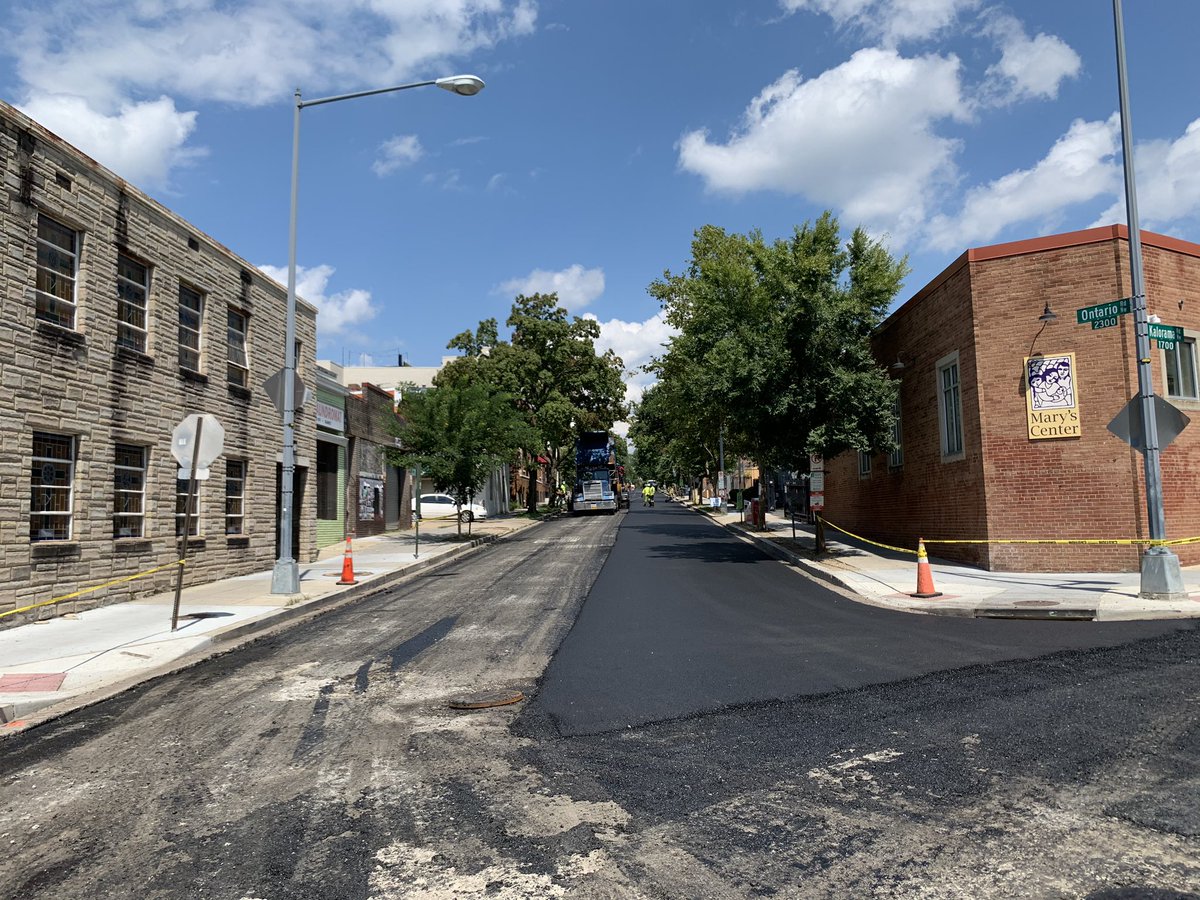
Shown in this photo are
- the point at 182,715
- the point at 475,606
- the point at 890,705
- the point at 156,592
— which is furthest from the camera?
the point at 156,592

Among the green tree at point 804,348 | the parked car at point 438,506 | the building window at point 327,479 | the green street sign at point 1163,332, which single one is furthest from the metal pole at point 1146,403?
the parked car at point 438,506

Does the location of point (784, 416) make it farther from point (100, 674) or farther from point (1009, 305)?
point (100, 674)

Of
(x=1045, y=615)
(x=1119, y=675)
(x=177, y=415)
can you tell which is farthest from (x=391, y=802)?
(x=177, y=415)

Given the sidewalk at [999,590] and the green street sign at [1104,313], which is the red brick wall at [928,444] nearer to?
the sidewalk at [999,590]

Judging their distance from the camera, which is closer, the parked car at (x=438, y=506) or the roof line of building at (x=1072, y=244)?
the roof line of building at (x=1072, y=244)

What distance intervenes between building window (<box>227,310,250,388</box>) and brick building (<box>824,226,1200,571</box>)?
15553mm

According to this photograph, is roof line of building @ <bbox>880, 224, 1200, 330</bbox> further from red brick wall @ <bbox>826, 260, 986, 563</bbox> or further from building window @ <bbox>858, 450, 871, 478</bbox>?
building window @ <bbox>858, 450, 871, 478</bbox>

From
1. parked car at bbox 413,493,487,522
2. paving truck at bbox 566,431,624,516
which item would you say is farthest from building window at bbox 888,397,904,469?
paving truck at bbox 566,431,624,516

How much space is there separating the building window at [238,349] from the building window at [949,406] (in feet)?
50.8

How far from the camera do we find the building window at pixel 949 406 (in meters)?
17.4

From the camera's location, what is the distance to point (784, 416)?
63.0 ft

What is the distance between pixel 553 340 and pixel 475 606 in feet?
113

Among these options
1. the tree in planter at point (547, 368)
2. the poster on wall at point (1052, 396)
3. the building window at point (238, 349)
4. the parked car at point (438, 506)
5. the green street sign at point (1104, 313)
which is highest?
the tree in planter at point (547, 368)

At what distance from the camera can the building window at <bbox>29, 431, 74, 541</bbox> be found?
1213cm
